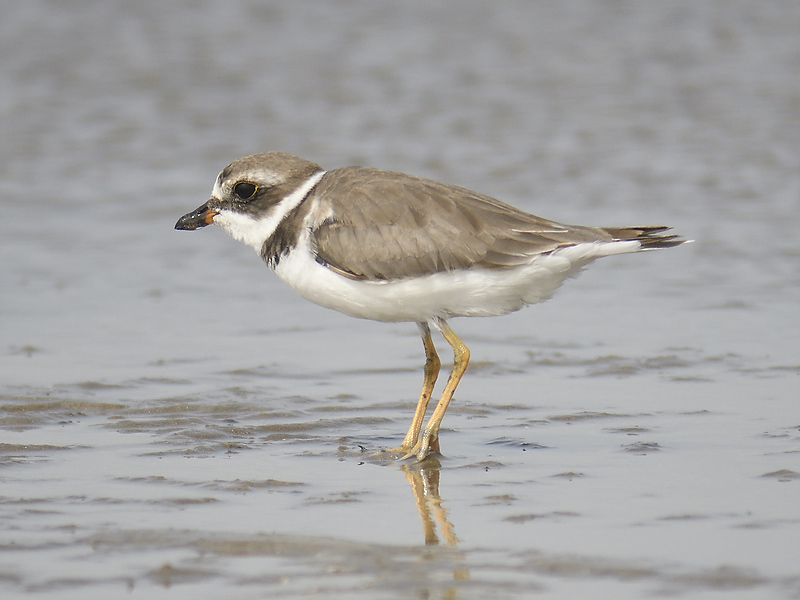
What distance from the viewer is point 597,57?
59.7ft

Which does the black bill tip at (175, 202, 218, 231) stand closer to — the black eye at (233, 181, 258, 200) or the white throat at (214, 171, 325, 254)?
the white throat at (214, 171, 325, 254)

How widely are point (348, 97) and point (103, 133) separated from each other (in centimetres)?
339

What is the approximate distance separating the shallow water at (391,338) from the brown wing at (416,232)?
103 cm

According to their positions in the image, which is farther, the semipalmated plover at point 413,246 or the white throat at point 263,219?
the white throat at point 263,219

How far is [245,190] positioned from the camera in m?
6.93

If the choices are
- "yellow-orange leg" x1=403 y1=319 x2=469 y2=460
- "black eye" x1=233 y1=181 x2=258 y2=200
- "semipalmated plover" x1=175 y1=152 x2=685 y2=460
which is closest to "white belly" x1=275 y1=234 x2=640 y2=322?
"semipalmated plover" x1=175 y1=152 x2=685 y2=460

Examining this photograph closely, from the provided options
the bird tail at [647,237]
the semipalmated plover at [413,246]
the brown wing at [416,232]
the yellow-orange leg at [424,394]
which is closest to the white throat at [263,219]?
the semipalmated plover at [413,246]

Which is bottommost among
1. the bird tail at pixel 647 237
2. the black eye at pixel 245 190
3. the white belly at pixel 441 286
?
the white belly at pixel 441 286

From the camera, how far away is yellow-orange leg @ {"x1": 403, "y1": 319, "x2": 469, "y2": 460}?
21.2ft

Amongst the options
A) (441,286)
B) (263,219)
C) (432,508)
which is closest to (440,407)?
(441,286)

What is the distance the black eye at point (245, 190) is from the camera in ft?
22.7

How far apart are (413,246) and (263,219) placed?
0.92 metres

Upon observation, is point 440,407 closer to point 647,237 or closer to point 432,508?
point 432,508

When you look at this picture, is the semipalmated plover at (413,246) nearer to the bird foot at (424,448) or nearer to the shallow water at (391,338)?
the bird foot at (424,448)
